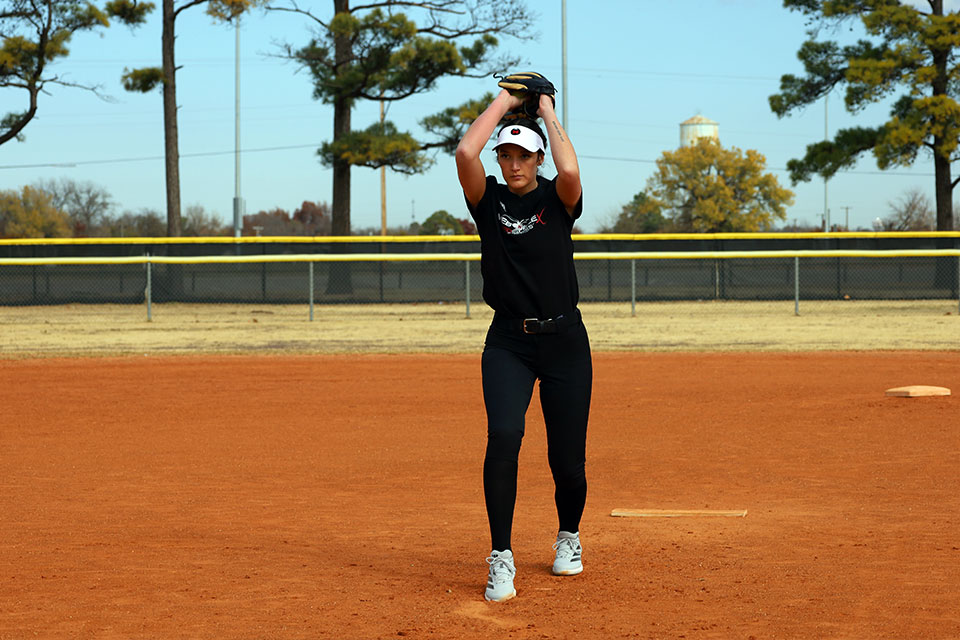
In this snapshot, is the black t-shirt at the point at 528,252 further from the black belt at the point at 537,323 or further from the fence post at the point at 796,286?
the fence post at the point at 796,286

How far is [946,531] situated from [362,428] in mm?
5414

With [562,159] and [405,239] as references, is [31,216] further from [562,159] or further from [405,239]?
[562,159]

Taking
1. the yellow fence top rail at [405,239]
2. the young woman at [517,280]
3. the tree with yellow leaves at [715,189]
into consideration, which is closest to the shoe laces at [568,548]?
the young woman at [517,280]

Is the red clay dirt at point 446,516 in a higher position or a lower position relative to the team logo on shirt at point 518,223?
lower

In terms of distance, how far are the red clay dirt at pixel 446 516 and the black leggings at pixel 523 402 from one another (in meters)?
0.46

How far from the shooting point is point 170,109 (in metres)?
31.1

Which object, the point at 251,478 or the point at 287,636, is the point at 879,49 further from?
the point at 287,636

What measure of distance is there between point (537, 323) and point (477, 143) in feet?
2.61

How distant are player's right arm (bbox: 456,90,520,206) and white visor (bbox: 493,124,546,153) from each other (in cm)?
5

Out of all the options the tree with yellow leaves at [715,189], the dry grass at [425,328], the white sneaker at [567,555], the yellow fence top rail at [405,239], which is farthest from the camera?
the tree with yellow leaves at [715,189]

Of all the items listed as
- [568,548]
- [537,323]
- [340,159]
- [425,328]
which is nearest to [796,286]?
[425,328]

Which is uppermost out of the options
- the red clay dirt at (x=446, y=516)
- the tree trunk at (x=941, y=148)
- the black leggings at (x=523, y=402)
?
the tree trunk at (x=941, y=148)

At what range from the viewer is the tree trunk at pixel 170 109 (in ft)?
102

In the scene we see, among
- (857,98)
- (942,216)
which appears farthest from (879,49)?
(942,216)
